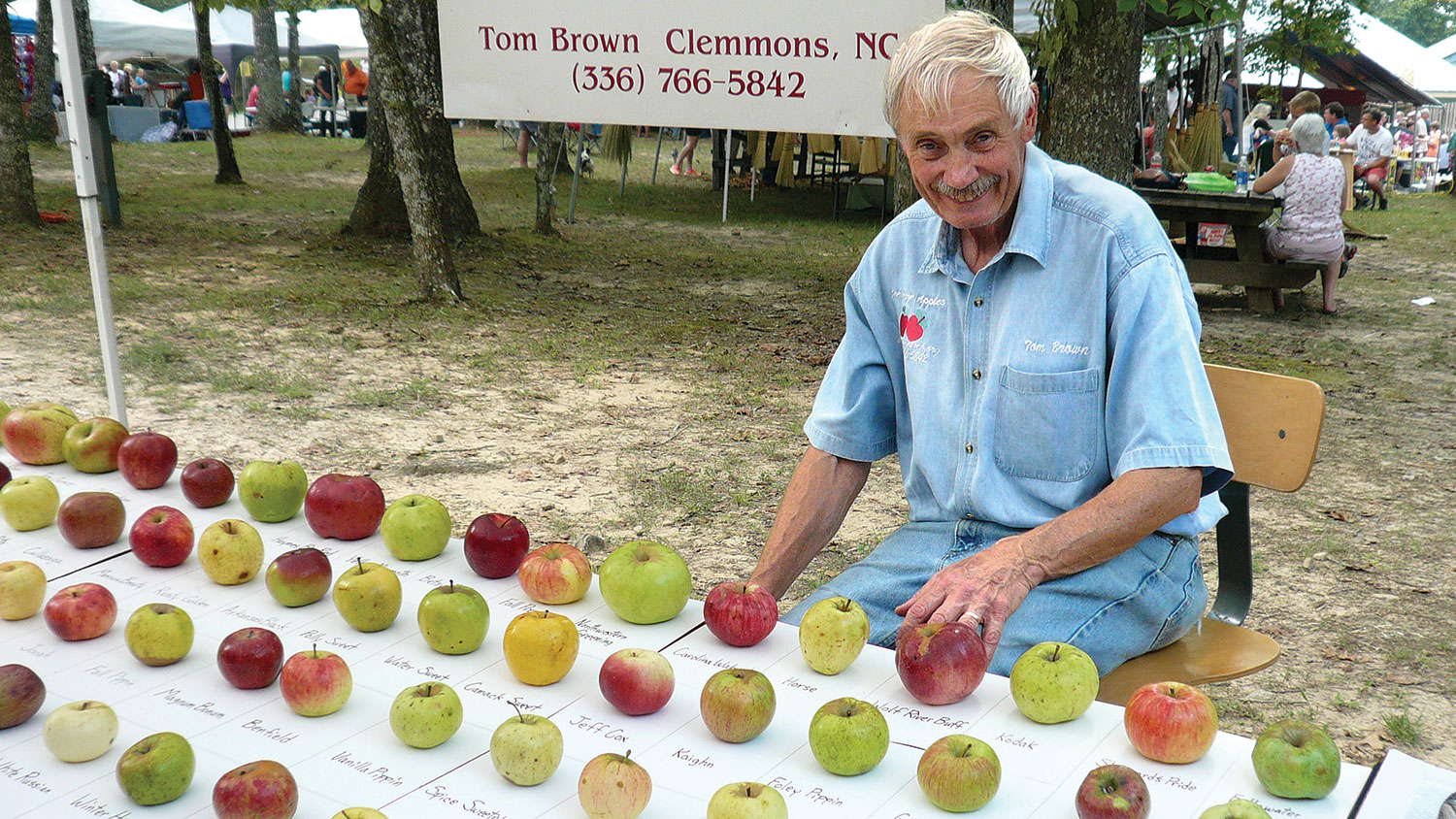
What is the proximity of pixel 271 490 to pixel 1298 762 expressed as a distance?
1673 millimetres

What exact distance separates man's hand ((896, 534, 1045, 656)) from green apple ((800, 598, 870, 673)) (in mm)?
166

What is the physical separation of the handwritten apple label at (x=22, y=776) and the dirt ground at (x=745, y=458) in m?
2.65

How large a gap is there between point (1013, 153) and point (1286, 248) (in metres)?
7.69

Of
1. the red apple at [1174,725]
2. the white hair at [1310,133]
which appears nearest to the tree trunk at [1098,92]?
the white hair at [1310,133]

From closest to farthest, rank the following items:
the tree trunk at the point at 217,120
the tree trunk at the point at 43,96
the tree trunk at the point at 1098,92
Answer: the tree trunk at the point at 1098,92
the tree trunk at the point at 217,120
the tree trunk at the point at 43,96

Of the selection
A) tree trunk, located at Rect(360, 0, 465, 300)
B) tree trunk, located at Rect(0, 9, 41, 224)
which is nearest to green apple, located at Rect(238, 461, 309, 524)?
tree trunk, located at Rect(360, 0, 465, 300)

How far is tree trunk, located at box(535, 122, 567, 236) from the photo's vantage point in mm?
10977

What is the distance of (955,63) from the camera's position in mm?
1838

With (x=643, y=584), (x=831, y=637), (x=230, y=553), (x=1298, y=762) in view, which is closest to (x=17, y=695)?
→ (x=230, y=553)

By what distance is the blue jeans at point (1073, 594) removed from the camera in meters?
1.96

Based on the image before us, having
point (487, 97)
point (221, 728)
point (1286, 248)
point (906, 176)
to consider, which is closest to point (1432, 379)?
point (1286, 248)

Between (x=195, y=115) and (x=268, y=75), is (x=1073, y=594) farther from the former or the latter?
(x=268, y=75)

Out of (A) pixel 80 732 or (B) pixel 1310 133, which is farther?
(B) pixel 1310 133

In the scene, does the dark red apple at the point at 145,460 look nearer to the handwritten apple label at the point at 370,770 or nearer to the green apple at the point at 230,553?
the green apple at the point at 230,553
